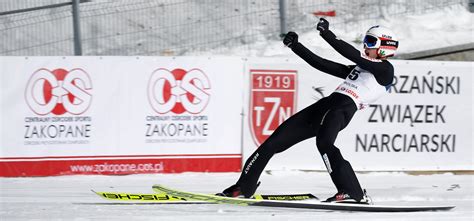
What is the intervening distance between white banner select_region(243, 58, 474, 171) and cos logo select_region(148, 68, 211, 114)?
0.62 m

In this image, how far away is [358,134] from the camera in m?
10.2

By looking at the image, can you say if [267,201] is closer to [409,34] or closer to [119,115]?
[119,115]

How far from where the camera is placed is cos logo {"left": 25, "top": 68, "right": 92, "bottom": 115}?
377 inches

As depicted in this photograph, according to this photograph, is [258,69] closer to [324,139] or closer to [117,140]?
[117,140]

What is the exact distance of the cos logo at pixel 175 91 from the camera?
9.82 m

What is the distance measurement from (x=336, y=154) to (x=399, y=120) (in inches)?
126

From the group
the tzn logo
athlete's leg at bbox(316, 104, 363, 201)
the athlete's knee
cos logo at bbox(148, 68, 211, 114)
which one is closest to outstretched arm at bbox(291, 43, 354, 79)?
athlete's leg at bbox(316, 104, 363, 201)

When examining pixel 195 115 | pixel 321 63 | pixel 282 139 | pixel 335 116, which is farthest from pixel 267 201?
pixel 195 115

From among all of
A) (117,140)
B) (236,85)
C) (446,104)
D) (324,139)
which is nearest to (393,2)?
(446,104)

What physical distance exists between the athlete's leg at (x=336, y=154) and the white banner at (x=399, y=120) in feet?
8.99

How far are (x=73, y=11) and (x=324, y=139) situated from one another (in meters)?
5.54

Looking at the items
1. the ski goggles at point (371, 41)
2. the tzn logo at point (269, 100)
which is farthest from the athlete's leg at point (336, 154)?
the tzn logo at point (269, 100)

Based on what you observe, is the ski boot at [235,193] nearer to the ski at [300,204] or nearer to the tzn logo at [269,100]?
the ski at [300,204]

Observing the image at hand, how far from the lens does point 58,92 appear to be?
9.63m
